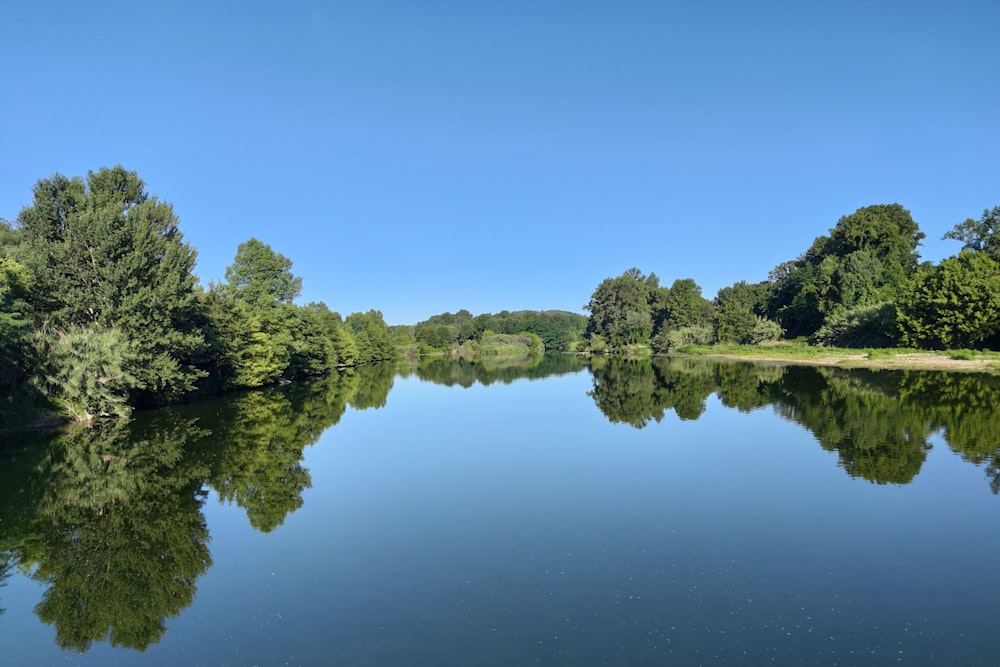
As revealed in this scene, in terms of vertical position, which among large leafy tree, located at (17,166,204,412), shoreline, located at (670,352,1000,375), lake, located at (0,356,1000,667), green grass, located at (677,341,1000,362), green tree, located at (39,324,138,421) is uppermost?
large leafy tree, located at (17,166,204,412)

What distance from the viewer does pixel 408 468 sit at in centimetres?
1708

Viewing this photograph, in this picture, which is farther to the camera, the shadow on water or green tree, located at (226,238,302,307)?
green tree, located at (226,238,302,307)

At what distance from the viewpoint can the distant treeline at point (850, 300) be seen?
52.3m

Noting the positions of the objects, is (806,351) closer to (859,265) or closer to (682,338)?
(859,265)

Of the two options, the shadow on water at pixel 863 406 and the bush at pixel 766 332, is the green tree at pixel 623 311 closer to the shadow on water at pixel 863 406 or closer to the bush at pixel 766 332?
the bush at pixel 766 332

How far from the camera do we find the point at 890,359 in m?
53.1

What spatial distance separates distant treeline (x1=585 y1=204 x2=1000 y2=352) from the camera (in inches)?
2060

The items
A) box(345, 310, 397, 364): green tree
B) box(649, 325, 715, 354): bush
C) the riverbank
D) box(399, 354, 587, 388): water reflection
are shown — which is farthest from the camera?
box(649, 325, 715, 354): bush

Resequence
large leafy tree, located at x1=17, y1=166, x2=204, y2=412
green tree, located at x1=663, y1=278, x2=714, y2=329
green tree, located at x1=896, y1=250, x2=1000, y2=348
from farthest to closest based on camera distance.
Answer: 1. green tree, located at x1=663, y1=278, x2=714, y2=329
2. green tree, located at x1=896, y1=250, x2=1000, y2=348
3. large leafy tree, located at x1=17, y1=166, x2=204, y2=412

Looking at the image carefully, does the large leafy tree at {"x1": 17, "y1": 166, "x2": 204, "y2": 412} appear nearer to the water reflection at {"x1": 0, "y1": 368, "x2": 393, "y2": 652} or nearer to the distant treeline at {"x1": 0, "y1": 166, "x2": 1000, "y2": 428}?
the distant treeline at {"x1": 0, "y1": 166, "x2": 1000, "y2": 428}

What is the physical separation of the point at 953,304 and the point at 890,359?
6991 mm

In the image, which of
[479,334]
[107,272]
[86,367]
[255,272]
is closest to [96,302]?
[107,272]

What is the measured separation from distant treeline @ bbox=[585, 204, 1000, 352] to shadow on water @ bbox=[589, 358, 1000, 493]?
44.5 feet

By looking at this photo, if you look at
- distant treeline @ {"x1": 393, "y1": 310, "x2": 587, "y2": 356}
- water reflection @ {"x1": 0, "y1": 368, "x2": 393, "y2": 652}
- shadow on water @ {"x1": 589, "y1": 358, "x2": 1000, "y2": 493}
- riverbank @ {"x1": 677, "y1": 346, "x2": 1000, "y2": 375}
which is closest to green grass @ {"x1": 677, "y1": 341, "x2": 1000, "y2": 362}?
riverbank @ {"x1": 677, "y1": 346, "x2": 1000, "y2": 375}
